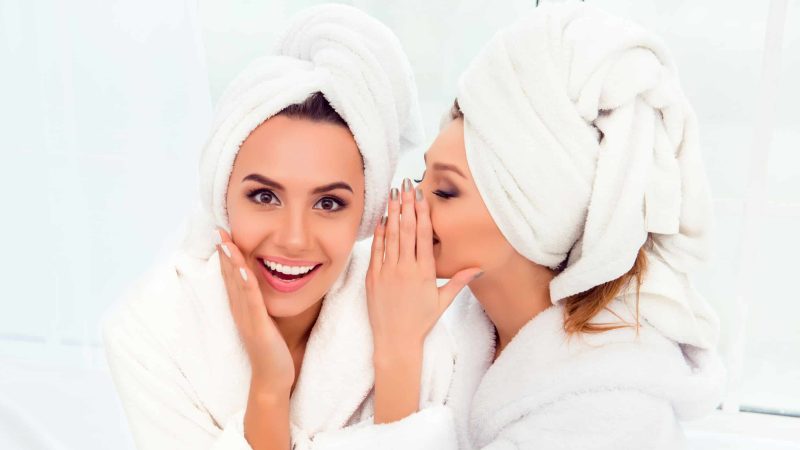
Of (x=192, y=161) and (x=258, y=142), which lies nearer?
(x=258, y=142)

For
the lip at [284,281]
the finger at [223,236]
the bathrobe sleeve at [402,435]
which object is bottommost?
the bathrobe sleeve at [402,435]

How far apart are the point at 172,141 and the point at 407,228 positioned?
1178mm

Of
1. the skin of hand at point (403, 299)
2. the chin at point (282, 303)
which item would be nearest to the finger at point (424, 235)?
the skin of hand at point (403, 299)

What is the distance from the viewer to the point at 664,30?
2357 mm

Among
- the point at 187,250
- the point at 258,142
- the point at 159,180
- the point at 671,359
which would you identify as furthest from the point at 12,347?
the point at 671,359

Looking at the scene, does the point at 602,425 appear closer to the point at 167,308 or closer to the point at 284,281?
the point at 284,281

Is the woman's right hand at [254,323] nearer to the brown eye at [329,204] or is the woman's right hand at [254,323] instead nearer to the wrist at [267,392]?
the wrist at [267,392]

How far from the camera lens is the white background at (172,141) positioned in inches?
84.3

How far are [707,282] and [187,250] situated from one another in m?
1.83

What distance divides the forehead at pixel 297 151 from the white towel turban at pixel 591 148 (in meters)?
0.25

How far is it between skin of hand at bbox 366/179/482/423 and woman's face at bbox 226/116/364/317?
8 centimetres

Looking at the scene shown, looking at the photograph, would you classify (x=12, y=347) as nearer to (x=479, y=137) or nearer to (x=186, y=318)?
(x=186, y=318)

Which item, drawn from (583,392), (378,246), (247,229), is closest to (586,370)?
(583,392)

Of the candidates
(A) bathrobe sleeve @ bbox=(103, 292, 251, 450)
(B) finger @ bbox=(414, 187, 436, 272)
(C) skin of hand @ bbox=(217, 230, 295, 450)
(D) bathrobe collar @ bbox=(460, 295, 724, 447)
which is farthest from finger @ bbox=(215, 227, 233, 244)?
(D) bathrobe collar @ bbox=(460, 295, 724, 447)
